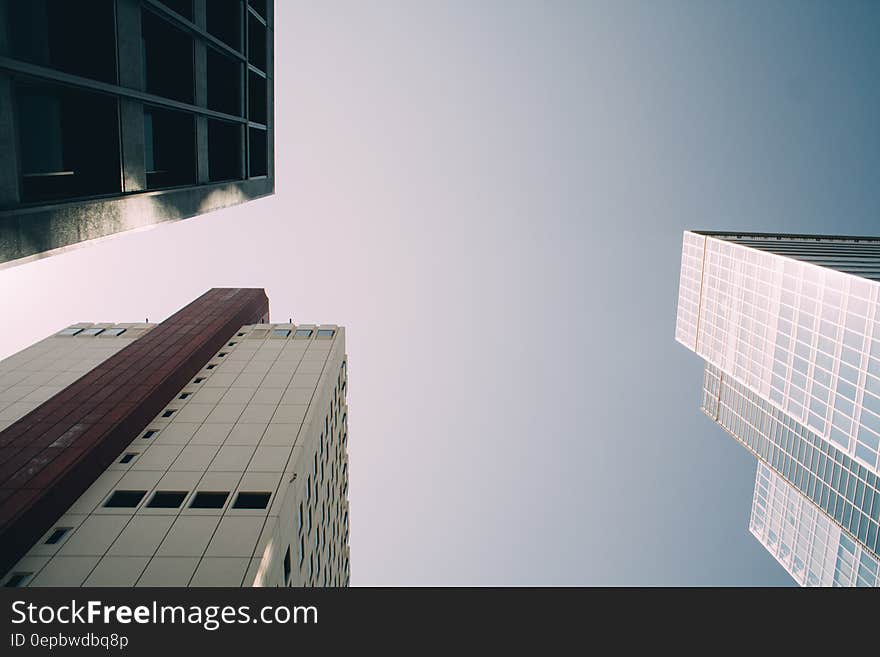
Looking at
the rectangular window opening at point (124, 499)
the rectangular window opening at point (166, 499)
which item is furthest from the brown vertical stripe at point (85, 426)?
the rectangular window opening at point (166, 499)

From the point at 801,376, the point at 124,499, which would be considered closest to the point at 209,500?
the point at 124,499

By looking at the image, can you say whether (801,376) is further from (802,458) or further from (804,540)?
(804,540)

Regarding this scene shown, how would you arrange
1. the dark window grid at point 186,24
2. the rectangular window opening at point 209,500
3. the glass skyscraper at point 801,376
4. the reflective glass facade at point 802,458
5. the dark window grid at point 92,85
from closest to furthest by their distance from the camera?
the dark window grid at point 92,85 → the dark window grid at point 186,24 → the rectangular window opening at point 209,500 → the glass skyscraper at point 801,376 → the reflective glass facade at point 802,458

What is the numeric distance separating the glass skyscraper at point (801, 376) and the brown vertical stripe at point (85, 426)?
6054 centimetres

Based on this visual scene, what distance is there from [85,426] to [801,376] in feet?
220

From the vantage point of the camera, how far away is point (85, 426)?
31.7 meters

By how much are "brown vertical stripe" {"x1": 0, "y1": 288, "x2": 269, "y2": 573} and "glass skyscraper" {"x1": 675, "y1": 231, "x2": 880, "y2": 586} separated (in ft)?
199

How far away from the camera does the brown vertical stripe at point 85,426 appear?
81.7 ft

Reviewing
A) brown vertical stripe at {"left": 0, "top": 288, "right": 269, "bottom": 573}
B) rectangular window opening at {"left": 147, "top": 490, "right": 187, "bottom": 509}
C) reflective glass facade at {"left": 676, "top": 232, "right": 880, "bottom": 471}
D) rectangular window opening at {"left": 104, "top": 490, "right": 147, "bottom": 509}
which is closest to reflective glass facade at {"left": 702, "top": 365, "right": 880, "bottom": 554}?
reflective glass facade at {"left": 676, "top": 232, "right": 880, "bottom": 471}

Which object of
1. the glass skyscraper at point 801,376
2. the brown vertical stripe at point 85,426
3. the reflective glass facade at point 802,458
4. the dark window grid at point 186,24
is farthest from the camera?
the reflective glass facade at point 802,458

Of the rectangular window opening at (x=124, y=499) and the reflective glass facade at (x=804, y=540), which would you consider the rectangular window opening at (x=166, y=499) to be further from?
the reflective glass facade at (x=804, y=540)
